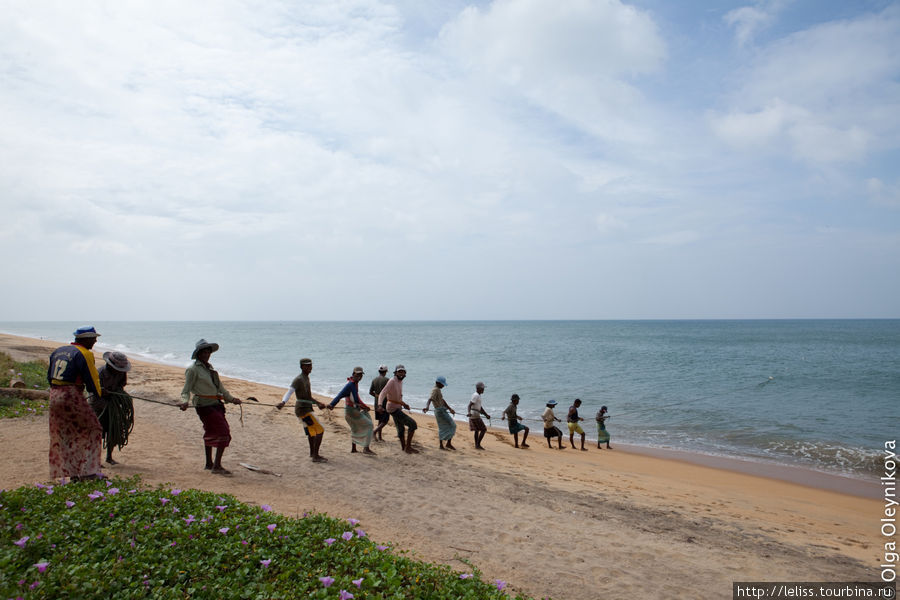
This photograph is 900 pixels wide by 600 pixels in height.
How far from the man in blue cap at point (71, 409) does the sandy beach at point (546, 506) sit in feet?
3.03

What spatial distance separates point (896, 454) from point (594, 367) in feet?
85.3

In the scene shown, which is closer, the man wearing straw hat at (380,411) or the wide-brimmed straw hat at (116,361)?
the wide-brimmed straw hat at (116,361)

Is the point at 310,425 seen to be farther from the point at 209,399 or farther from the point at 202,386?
the point at 202,386

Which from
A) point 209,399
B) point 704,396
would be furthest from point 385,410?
point 704,396

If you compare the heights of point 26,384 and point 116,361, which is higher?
point 116,361

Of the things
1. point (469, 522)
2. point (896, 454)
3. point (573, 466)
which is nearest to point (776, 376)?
point (896, 454)

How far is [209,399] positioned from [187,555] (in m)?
3.79

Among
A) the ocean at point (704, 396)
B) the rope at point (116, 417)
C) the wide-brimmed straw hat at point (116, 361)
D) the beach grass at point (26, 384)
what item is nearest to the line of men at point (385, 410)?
the rope at point (116, 417)

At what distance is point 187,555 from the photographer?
14.0 feet

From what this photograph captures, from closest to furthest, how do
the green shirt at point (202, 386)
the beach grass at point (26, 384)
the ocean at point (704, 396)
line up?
1. the green shirt at point (202, 386)
2. the beach grass at point (26, 384)
3. the ocean at point (704, 396)

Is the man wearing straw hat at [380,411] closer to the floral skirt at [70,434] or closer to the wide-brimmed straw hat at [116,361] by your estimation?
the wide-brimmed straw hat at [116,361]

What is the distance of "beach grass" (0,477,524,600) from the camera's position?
3818 mm

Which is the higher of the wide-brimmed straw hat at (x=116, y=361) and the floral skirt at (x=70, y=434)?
the wide-brimmed straw hat at (x=116, y=361)

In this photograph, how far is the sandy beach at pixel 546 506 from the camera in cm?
559
